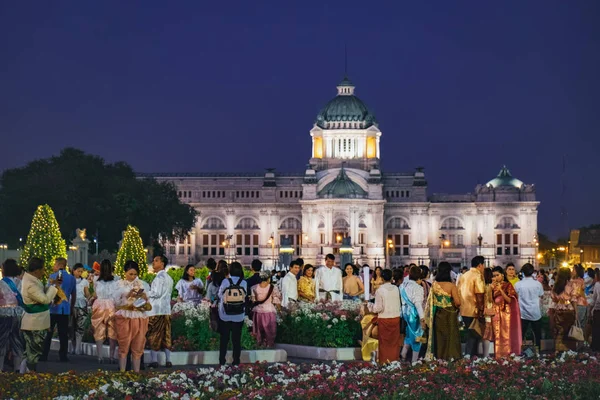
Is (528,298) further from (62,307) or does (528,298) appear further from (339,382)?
(339,382)

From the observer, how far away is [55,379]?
59.0ft

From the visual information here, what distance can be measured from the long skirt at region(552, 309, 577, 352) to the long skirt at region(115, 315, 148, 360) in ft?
29.7

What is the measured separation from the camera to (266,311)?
26219mm

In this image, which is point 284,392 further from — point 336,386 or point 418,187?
point 418,187

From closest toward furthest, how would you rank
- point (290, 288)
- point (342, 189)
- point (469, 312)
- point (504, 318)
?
point (469, 312)
point (504, 318)
point (290, 288)
point (342, 189)

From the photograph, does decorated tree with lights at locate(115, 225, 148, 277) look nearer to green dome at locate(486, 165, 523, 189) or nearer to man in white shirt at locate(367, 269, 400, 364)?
man in white shirt at locate(367, 269, 400, 364)

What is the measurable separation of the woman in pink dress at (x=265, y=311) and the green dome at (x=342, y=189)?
10367 cm

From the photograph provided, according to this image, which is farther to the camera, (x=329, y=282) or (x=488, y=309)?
(x=329, y=282)

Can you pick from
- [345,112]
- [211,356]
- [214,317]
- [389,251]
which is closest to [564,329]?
[211,356]

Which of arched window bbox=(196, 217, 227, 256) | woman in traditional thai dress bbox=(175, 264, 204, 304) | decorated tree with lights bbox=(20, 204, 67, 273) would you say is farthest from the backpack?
arched window bbox=(196, 217, 227, 256)

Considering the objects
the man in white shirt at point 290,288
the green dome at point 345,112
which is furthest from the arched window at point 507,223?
the man in white shirt at point 290,288

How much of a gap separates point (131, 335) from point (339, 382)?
6562 millimetres

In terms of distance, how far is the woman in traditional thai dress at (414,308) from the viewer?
23344 mm

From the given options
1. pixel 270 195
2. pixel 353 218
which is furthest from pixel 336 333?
pixel 270 195
